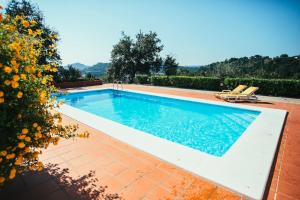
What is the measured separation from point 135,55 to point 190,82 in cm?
1303

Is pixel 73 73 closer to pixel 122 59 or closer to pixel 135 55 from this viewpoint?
pixel 122 59

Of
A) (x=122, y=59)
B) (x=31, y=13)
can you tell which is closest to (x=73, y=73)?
(x=31, y=13)

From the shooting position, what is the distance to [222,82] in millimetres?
14625

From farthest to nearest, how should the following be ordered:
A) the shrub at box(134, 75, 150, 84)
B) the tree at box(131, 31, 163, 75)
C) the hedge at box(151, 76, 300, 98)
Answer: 1. the tree at box(131, 31, 163, 75)
2. the shrub at box(134, 75, 150, 84)
3. the hedge at box(151, 76, 300, 98)

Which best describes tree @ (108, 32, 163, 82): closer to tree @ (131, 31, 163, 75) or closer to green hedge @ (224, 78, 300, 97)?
tree @ (131, 31, 163, 75)

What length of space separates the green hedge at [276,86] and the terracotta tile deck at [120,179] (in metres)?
9.38

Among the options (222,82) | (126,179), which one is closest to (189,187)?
(126,179)

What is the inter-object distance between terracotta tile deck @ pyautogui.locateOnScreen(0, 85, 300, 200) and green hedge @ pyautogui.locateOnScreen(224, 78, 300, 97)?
938 centimetres

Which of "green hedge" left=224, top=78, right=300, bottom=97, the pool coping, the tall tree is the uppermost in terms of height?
the tall tree

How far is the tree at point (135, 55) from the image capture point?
85.9ft

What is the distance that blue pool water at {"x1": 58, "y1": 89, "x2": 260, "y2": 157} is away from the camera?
6719 millimetres

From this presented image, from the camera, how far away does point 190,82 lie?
1633cm

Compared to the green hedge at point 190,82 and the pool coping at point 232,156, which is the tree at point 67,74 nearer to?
the green hedge at point 190,82

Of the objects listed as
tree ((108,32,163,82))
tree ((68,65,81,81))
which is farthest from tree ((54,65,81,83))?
tree ((108,32,163,82))
